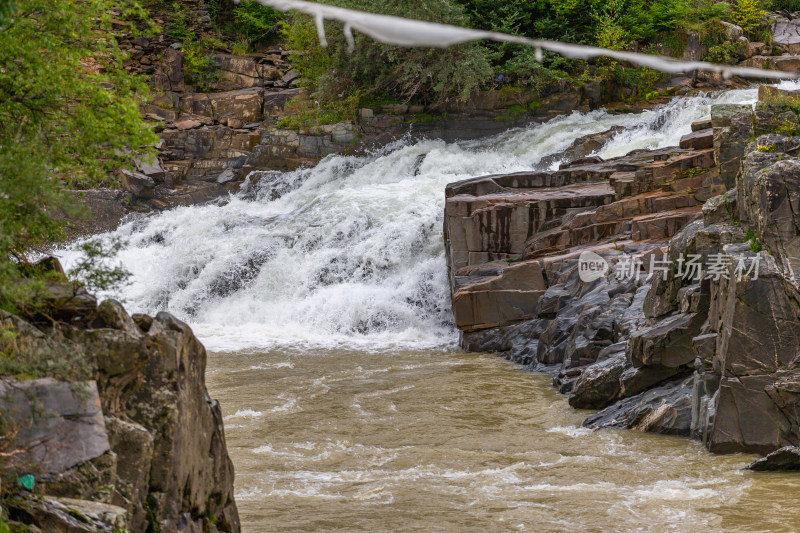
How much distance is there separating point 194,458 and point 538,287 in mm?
11307

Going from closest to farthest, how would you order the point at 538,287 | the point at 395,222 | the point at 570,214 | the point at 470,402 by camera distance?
the point at 470,402 < the point at 538,287 < the point at 570,214 < the point at 395,222

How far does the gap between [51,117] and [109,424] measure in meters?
2.77

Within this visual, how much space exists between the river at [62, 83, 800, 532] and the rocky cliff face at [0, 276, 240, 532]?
2.09 metres

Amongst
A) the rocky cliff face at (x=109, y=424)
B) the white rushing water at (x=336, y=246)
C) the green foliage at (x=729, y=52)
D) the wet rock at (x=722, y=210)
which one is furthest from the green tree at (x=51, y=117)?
the green foliage at (x=729, y=52)

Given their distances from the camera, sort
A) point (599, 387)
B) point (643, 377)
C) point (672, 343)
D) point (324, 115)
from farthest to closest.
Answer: point (324, 115) < point (599, 387) < point (643, 377) < point (672, 343)

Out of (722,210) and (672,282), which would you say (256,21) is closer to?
(722,210)

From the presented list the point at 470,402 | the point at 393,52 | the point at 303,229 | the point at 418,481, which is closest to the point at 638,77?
the point at 393,52

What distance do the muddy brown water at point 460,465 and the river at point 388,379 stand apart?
3 centimetres

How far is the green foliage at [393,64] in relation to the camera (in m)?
28.6

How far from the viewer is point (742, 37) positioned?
2980 centimetres

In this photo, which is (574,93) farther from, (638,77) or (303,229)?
(303,229)

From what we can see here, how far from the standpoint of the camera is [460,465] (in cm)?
1030

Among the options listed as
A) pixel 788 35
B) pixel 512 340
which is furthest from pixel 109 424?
pixel 788 35

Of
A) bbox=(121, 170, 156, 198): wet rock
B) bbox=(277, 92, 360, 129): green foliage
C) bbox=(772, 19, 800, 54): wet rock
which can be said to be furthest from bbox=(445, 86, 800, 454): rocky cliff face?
bbox=(121, 170, 156, 198): wet rock
